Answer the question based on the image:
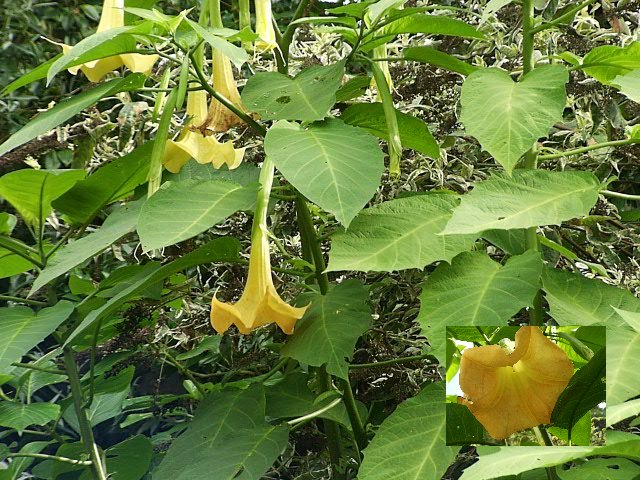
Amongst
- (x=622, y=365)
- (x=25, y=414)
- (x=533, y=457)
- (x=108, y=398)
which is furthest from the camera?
(x=108, y=398)

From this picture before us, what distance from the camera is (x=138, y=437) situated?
4.29 ft

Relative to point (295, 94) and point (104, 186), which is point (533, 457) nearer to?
point (295, 94)

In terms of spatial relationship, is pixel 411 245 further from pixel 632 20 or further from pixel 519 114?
pixel 632 20

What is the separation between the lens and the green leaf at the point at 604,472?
29.3 inches

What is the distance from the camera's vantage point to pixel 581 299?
34.9 inches

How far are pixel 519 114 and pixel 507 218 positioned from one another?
13 cm

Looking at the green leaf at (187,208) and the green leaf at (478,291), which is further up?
the green leaf at (187,208)

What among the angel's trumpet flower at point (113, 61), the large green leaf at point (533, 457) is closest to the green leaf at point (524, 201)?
the large green leaf at point (533, 457)

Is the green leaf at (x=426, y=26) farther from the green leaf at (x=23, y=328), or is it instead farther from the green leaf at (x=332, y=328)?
the green leaf at (x=23, y=328)

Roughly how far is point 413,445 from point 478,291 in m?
0.17

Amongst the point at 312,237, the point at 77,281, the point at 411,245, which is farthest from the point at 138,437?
the point at 411,245

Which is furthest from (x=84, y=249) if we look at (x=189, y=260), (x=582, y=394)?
(x=582, y=394)

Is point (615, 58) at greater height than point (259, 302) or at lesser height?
greater

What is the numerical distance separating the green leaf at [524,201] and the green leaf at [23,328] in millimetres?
524
